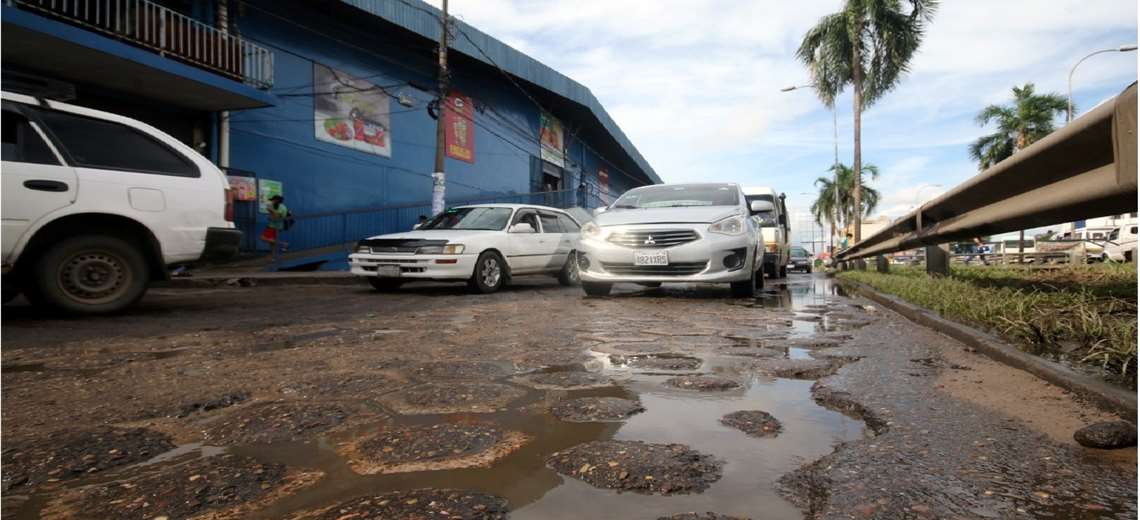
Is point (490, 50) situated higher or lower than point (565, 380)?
higher

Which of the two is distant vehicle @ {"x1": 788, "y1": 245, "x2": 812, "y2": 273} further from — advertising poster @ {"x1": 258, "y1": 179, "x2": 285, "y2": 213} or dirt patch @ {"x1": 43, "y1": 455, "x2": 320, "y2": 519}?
dirt patch @ {"x1": 43, "y1": 455, "x2": 320, "y2": 519}

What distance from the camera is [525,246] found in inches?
358

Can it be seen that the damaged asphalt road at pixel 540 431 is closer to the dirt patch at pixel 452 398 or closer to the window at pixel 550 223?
the dirt patch at pixel 452 398

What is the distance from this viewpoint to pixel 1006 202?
429cm

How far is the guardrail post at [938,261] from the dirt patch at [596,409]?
648cm

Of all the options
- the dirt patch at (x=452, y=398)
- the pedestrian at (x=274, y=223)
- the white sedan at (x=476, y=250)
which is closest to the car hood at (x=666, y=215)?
the white sedan at (x=476, y=250)

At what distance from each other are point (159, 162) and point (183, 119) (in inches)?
362

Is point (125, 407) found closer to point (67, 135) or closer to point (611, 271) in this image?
point (67, 135)

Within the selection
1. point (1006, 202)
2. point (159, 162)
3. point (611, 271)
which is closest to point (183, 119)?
point (159, 162)

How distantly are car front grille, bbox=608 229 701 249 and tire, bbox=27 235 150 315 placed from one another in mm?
4467

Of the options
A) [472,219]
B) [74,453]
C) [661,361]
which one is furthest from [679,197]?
[74,453]

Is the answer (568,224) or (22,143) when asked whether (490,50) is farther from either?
(22,143)

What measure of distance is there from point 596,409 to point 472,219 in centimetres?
717

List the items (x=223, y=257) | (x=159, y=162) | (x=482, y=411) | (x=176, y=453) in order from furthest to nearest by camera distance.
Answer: (x=223, y=257) → (x=159, y=162) → (x=482, y=411) → (x=176, y=453)
